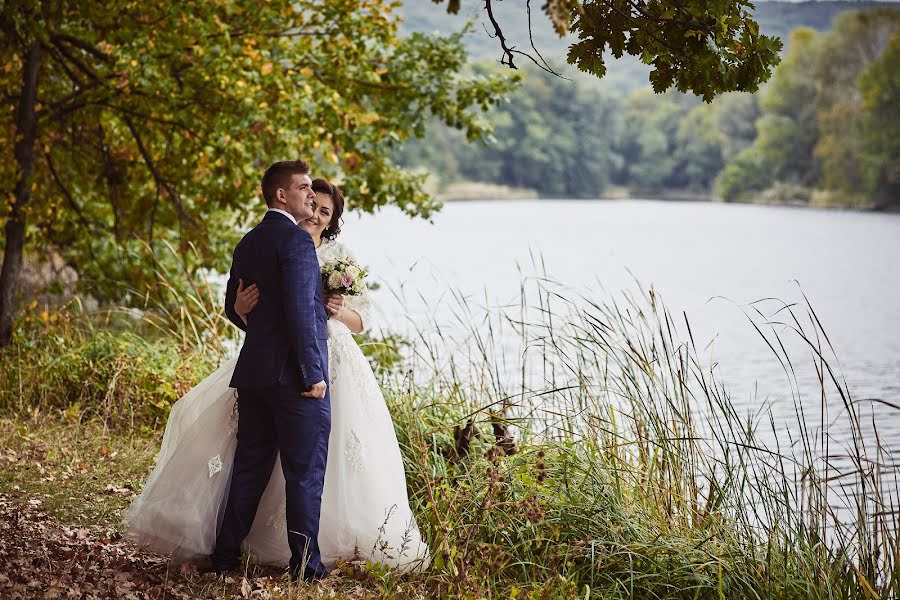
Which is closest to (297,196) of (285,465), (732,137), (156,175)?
(285,465)

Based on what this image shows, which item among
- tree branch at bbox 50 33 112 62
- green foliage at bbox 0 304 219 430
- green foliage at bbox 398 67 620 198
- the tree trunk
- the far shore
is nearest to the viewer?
green foliage at bbox 0 304 219 430

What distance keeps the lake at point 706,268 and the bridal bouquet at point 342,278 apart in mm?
1665

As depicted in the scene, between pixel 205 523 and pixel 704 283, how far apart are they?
25.5 metres

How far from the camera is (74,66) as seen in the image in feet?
33.9

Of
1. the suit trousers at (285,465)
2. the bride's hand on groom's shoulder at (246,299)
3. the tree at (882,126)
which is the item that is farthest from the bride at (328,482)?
the tree at (882,126)

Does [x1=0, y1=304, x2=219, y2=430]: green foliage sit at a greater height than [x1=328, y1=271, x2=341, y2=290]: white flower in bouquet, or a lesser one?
lesser

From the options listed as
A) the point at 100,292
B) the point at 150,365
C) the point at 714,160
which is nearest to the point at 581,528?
the point at 150,365

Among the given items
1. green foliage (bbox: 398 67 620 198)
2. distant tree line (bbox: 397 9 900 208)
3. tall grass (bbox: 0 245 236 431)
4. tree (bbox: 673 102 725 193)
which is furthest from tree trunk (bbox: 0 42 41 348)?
tree (bbox: 673 102 725 193)

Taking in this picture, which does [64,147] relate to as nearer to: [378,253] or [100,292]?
[100,292]

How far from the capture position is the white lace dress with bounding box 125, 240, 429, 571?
4383 mm

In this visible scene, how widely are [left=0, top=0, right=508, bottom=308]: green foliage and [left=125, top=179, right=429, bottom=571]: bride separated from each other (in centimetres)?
437

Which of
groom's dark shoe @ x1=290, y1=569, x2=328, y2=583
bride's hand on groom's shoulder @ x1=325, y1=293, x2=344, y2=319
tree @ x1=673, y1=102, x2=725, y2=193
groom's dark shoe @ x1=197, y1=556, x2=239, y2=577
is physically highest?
tree @ x1=673, y1=102, x2=725, y2=193

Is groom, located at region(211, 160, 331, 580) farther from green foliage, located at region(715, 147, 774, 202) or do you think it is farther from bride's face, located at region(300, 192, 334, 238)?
green foliage, located at region(715, 147, 774, 202)

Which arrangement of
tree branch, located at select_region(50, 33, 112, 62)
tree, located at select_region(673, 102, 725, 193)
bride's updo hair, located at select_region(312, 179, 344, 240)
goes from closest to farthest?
bride's updo hair, located at select_region(312, 179, 344, 240) → tree branch, located at select_region(50, 33, 112, 62) → tree, located at select_region(673, 102, 725, 193)
